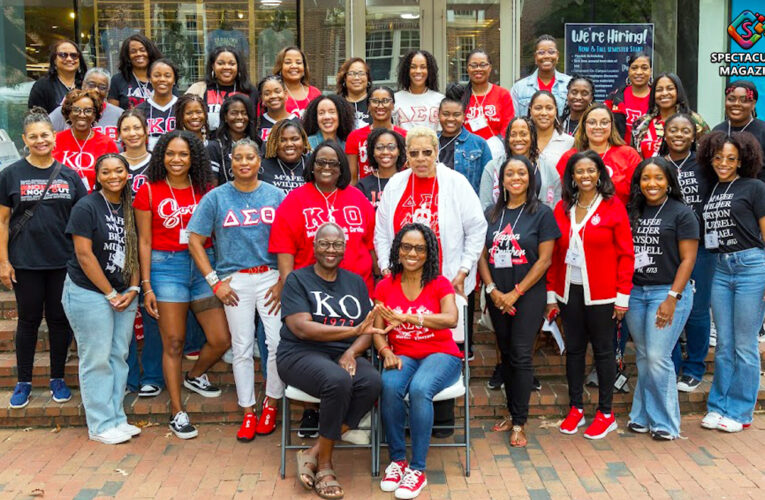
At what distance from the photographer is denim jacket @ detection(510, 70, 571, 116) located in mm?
7352

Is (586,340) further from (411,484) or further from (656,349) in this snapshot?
(411,484)

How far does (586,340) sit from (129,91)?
14.5 feet

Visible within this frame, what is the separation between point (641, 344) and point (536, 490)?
1.33 metres

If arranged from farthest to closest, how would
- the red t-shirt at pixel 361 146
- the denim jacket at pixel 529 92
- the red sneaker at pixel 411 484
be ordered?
the denim jacket at pixel 529 92 < the red t-shirt at pixel 361 146 < the red sneaker at pixel 411 484

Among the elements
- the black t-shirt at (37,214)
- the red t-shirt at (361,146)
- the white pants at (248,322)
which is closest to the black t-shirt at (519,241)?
the red t-shirt at (361,146)

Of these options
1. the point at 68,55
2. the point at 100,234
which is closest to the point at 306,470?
the point at 100,234

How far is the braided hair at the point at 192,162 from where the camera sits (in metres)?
5.57

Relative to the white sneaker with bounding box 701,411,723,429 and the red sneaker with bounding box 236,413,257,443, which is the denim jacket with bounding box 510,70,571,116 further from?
the red sneaker with bounding box 236,413,257,443

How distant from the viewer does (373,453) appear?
5055 millimetres

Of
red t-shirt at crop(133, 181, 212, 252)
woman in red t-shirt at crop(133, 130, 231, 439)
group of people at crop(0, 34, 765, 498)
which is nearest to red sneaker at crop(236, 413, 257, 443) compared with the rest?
group of people at crop(0, 34, 765, 498)

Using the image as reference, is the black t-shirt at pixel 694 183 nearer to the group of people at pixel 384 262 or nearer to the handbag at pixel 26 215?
the group of people at pixel 384 262

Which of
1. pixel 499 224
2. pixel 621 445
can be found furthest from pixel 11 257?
pixel 621 445

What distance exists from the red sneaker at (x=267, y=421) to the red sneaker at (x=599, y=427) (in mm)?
2115

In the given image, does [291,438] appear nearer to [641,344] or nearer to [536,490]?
[536,490]
